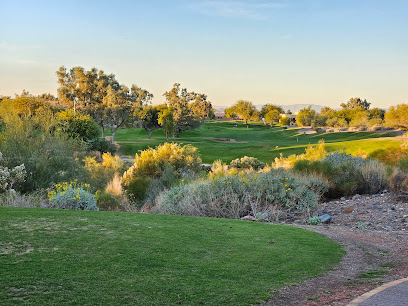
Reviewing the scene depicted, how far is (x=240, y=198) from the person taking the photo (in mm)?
15930

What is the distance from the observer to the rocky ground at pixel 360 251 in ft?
20.4

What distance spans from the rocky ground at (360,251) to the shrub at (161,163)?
10789 mm

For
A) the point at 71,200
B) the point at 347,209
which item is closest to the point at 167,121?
the point at 347,209

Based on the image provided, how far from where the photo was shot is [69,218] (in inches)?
392

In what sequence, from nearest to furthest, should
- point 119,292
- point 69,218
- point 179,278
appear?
1. point 119,292
2. point 179,278
3. point 69,218

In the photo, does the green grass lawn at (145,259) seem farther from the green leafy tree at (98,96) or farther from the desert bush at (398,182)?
the green leafy tree at (98,96)

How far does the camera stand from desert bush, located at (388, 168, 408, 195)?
17.4 meters

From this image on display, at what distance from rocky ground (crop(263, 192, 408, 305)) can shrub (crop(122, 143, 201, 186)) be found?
1079cm

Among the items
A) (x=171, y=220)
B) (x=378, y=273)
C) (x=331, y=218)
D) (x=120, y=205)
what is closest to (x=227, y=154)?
(x=120, y=205)

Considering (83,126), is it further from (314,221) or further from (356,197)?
(314,221)

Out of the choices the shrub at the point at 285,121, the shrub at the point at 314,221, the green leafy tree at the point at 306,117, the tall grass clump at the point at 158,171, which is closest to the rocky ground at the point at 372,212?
the shrub at the point at 314,221

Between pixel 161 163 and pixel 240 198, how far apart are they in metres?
10.6

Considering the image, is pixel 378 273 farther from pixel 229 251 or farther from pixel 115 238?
pixel 115 238

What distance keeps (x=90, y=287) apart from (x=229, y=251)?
340cm
